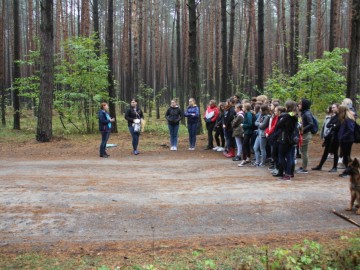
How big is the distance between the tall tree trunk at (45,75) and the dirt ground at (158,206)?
477cm

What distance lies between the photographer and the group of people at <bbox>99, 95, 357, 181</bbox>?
29.3 ft

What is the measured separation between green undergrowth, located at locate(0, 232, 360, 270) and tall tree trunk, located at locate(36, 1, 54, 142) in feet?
39.0

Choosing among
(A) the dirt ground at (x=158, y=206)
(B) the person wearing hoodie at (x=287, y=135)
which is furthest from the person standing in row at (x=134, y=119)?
(B) the person wearing hoodie at (x=287, y=135)

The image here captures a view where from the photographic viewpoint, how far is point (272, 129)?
960 cm

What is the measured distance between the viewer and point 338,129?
9.53 metres

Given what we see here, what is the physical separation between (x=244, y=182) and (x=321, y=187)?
170cm

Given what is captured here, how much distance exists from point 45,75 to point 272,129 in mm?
10762

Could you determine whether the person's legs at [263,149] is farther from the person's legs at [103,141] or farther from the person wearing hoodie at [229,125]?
the person's legs at [103,141]

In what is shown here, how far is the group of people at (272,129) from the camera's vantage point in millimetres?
8930

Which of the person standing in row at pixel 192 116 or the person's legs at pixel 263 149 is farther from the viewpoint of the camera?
the person standing in row at pixel 192 116

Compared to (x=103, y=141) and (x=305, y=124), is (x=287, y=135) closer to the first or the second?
(x=305, y=124)

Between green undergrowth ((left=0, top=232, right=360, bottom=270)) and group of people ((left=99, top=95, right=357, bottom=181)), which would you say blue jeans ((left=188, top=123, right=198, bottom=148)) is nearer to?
group of people ((left=99, top=95, right=357, bottom=181))

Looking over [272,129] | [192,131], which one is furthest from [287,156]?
[192,131]

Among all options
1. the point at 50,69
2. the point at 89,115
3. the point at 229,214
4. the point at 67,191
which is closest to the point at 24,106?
the point at 89,115
